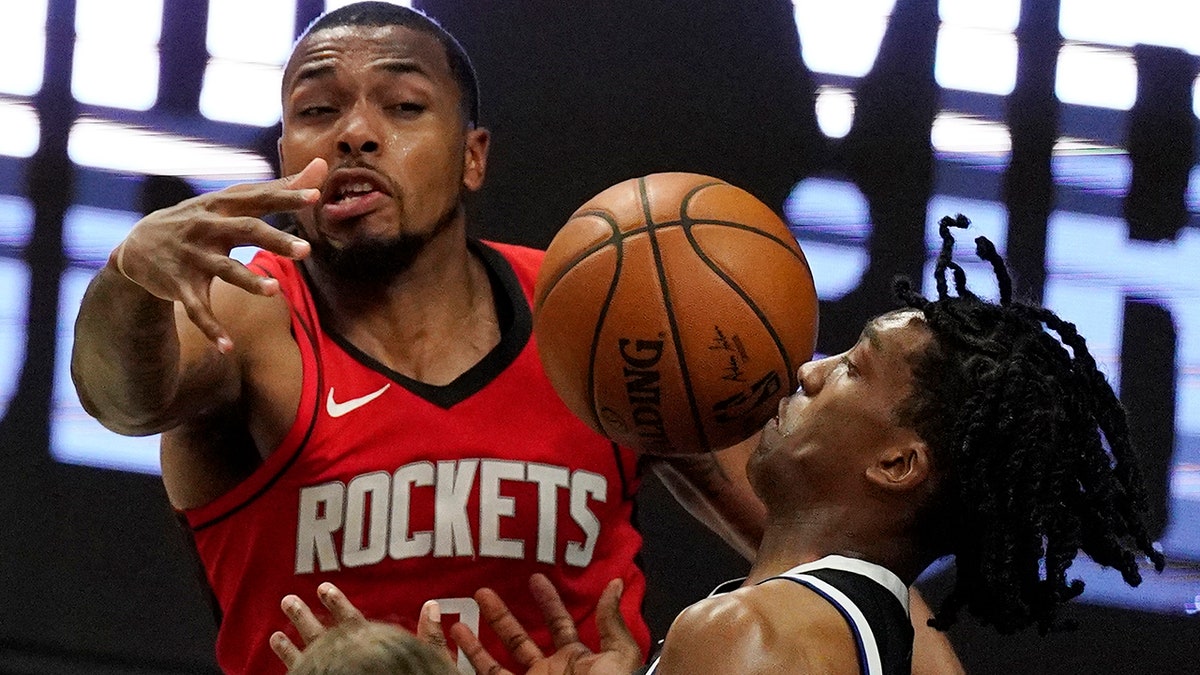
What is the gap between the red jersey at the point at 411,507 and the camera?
240 centimetres

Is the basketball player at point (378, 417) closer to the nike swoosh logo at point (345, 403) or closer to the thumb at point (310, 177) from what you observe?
the nike swoosh logo at point (345, 403)

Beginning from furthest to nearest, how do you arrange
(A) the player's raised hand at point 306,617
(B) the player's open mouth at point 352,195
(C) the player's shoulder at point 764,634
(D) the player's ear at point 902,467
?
(B) the player's open mouth at point 352,195, (A) the player's raised hand at point 306,617, (D) the player's ear at point 902,467, (C) the player's shoulder at point 764,634

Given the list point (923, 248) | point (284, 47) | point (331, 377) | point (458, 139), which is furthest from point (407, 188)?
point (923, 248)

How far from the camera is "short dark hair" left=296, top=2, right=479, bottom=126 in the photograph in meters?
2.62

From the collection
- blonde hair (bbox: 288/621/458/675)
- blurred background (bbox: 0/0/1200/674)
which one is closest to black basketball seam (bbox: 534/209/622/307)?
blonde hair (bbox: 288/621/458/675)

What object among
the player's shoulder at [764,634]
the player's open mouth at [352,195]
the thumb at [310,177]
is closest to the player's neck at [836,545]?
the player's shoulder at [764,634]

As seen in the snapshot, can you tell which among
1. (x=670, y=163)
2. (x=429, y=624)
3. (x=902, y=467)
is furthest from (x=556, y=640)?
(x=670, y=163)

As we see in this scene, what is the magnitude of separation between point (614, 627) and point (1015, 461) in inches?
23.7

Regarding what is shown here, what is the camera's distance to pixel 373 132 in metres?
2.52

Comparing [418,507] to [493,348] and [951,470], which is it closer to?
[493,348]

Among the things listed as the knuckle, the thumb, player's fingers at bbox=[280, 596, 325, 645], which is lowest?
the knuckle

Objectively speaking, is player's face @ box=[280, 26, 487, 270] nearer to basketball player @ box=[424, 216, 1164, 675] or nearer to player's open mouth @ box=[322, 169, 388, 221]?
player's open mouth @ box=[322, 169, 388, 221]

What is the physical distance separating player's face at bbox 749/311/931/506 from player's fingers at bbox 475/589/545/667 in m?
0.43

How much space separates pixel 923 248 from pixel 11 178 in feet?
6.10
